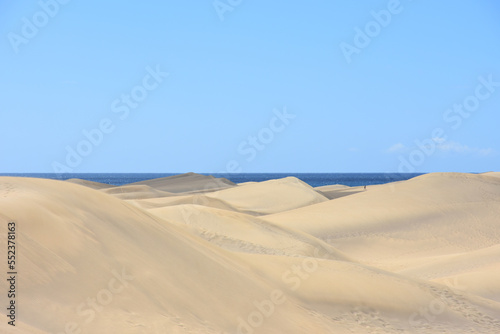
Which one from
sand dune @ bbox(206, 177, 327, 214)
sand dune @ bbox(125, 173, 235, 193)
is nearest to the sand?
sand dune @ bbox(206, 177, 327, 214)

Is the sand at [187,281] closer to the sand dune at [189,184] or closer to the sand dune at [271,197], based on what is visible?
the sand dune at [271,197]

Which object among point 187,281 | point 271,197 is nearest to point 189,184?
point 271,197

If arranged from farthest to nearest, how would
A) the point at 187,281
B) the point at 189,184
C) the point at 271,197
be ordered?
the point at 189,184
the point at 271,197
the point at 187,281

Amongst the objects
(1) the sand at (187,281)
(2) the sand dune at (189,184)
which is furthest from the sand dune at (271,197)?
(1) the sand at (187,281)

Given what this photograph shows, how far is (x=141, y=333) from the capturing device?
702cm

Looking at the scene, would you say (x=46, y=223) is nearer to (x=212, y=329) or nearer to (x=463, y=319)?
(x=212, y=329)

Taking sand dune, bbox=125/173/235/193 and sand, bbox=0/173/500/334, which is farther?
sand dune, bbox=125/173/235/193

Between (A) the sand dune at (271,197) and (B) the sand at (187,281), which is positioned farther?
(A) the sand dune at (271,197)

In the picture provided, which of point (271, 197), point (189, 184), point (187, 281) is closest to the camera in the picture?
point (187, 281)

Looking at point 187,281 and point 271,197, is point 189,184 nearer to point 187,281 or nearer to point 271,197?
point 271,197

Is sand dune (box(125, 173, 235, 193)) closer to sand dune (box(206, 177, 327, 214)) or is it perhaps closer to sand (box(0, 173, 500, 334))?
sand dune (box(206, 177, 327, 214))

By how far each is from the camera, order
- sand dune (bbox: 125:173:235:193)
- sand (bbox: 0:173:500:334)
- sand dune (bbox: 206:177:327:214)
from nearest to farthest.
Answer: sand (bbox: 0:173:500:334), sand dune (bbox: 206:177:327:214), sand dune (bbox: 125:173:235:193)

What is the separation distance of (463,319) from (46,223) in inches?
321

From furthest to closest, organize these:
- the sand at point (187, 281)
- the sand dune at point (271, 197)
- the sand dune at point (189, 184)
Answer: the sand dune at point (189, 184), the sand dune at point (271, 197), the sand at point (187, 281)
